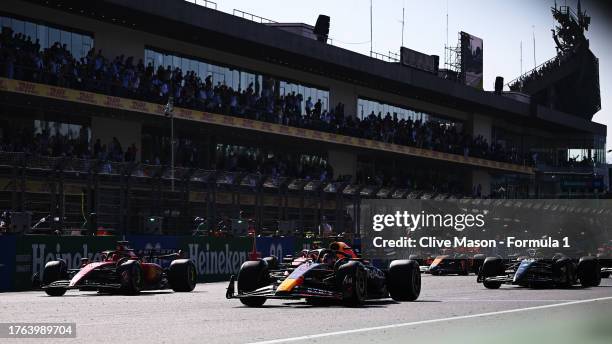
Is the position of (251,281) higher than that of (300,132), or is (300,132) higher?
(300,132)

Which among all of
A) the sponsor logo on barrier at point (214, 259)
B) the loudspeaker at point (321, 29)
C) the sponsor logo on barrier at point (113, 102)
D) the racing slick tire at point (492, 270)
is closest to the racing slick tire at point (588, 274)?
the racing slick tire at point (492, 270)

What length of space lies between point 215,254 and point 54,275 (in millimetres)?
9052

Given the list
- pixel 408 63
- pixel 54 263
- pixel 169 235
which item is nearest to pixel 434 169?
pixel 408 63

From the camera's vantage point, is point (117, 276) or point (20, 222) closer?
point (117, 276)

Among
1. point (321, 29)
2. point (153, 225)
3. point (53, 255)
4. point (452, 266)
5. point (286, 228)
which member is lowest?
point (452, 266)

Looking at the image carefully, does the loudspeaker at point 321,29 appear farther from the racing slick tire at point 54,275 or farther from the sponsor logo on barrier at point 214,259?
the racing slick tire at point 54,275

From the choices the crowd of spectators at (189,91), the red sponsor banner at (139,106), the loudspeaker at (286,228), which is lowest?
the loudspeaker at (286,228)

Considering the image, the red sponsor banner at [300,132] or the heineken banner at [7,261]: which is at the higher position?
the red sponsor banner at [300,132]

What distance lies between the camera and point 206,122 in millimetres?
39406

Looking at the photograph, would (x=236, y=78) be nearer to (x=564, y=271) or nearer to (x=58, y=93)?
(x=58, y=93)

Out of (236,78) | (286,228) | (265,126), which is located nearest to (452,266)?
(286,228)

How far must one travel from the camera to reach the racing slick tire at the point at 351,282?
50.5 ft

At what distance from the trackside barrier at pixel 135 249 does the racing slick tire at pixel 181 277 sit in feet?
10.9

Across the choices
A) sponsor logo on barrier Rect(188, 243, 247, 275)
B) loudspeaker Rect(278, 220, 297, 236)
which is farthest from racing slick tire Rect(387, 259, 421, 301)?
loudspeaker Rect(278, 220, 297, 236)
